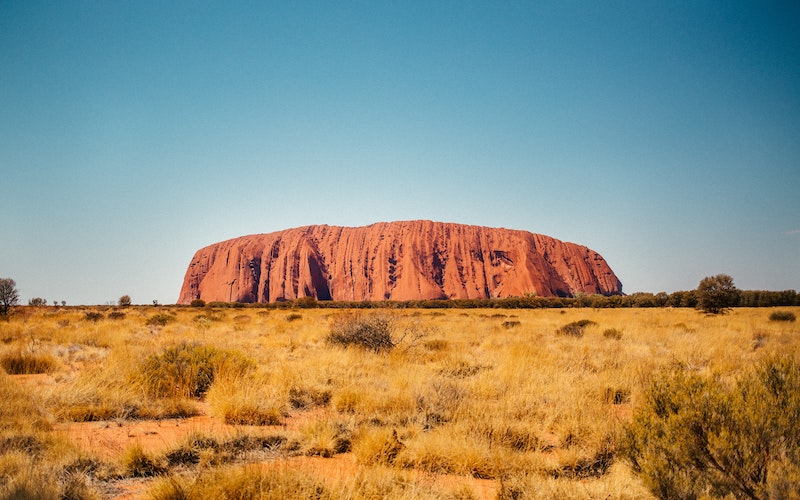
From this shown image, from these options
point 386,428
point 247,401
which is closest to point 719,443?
point 386,428

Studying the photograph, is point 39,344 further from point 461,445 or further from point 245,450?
point 461,445

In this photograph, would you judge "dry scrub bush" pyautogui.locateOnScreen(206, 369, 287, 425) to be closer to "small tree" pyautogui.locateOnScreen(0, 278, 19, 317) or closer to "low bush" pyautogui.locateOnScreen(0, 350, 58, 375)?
"low bush" pyautogui.locateOnScreen(0, 350, 58, 375)

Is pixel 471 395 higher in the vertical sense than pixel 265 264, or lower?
lower

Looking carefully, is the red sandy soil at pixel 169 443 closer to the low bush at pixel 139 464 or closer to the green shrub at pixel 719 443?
the low bush at pixel 139 464

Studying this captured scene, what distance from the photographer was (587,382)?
711 cm

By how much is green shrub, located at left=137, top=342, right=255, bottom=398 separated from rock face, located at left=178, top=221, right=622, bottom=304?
101 m

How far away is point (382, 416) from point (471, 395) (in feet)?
5.53

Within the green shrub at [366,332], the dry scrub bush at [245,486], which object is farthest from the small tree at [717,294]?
the dry scrub bush at [245,486]

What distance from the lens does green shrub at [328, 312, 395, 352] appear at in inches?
428

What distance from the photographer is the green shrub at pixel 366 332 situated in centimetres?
1087

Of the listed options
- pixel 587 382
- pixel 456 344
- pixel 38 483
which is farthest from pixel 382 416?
pixel 456 344

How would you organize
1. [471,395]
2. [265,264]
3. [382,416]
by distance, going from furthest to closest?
[265,264] → [471,395] → [382,416]

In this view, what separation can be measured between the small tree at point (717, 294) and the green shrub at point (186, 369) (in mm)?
33726

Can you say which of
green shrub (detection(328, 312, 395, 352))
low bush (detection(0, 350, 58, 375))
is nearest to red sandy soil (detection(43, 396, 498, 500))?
low bush (detection(0, 350, 58, 375))
